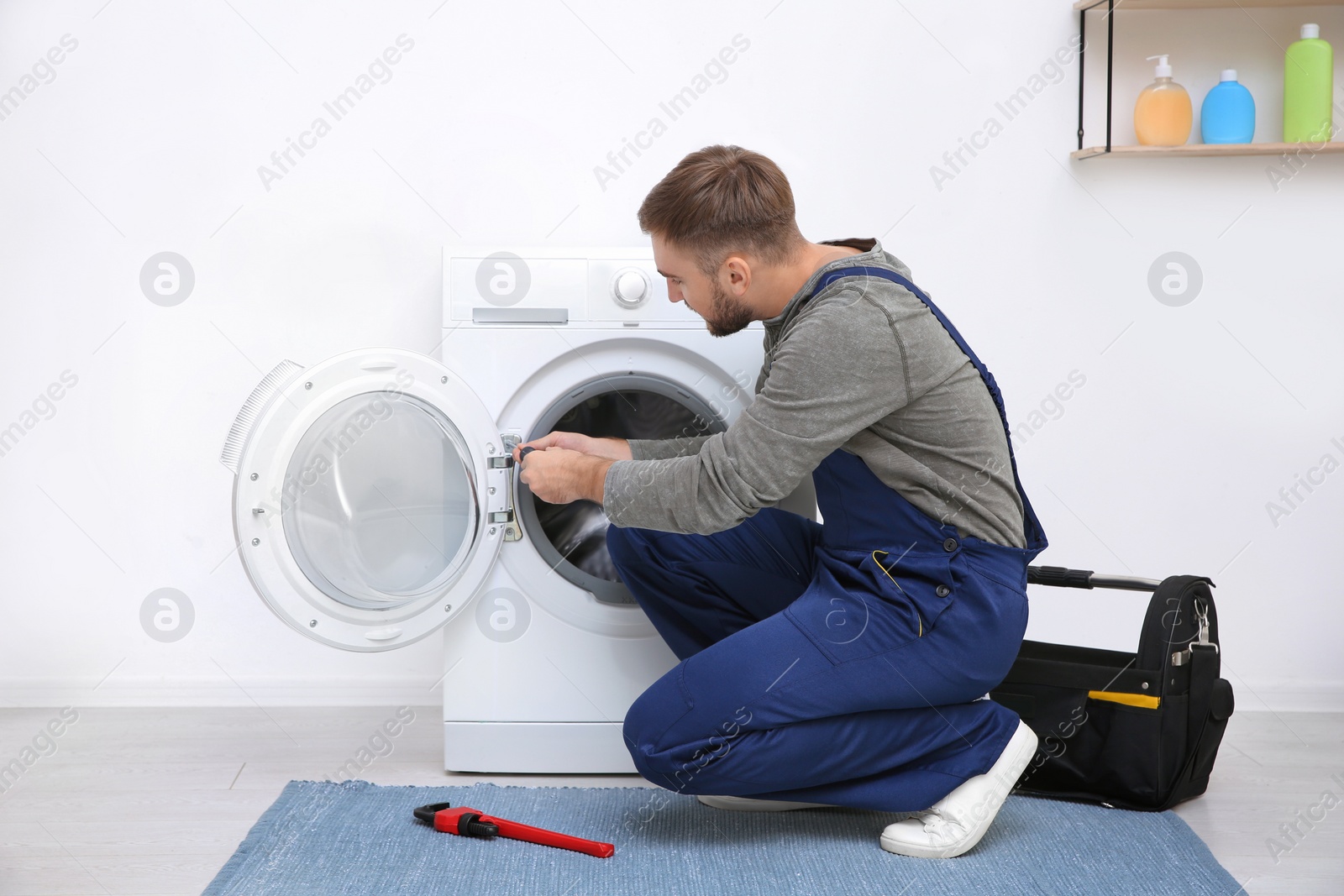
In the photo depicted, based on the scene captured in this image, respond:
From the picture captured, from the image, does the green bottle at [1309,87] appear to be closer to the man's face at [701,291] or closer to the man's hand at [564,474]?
the man's face at [701,291]

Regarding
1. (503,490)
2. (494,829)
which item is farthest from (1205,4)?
(494,829)

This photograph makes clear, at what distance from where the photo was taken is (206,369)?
2.27m

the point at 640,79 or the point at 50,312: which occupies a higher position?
the point at 640,79

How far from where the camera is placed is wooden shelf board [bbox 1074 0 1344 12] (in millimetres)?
2246

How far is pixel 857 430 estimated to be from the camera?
1458 millimetres

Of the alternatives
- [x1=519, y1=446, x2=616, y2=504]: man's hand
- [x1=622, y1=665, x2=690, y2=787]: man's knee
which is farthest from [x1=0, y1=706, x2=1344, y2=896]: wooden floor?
[x1=519, y1=446, x2=616, y2=504]: man's hand

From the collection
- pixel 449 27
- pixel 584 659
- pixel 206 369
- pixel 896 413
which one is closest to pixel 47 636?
pixel 206 369

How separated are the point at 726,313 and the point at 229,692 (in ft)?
4.74

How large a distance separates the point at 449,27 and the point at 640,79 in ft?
1.34

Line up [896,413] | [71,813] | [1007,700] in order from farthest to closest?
1. [1007,700]
2. [71,813]
3. [896,413]

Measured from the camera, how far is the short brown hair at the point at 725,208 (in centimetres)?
154

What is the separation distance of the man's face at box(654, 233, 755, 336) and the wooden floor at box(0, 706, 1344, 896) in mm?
811

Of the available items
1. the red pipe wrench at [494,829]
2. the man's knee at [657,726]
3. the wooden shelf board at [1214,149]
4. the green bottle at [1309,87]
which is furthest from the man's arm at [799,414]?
the green bottle at [1309,87]

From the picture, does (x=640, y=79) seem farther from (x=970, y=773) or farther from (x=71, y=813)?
(x=71, y=813)
